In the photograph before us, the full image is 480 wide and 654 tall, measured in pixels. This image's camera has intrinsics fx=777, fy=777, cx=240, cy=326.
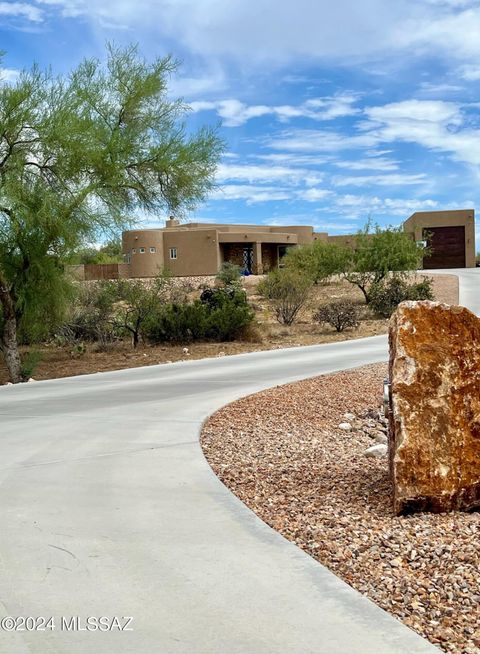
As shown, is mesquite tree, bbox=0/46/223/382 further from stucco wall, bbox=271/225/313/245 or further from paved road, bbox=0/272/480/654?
stucco wall, bbox=271/225/313/245

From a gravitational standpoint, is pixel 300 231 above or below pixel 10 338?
above

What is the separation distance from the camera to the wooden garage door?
71438 mm

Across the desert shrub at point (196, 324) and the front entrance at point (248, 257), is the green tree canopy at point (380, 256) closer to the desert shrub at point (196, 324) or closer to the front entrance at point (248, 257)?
the desert shrub at point (196, 324)

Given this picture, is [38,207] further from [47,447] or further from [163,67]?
[47,447]

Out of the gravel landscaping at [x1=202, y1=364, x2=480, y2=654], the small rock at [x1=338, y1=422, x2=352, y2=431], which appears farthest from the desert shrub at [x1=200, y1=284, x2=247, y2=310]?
the small rock at [x1=338, y1=422, x2=352, y2=431]

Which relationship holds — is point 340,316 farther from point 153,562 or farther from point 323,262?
point 153,562

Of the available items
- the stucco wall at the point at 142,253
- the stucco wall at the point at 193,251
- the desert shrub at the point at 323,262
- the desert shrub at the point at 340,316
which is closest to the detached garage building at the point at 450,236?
the stucco wall at the point at 193,251

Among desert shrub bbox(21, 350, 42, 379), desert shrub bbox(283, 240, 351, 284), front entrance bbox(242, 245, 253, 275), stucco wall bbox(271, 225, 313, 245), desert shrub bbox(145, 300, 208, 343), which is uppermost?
stucco wall bbox(271, 225, 313, 245)

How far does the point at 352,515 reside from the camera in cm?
521

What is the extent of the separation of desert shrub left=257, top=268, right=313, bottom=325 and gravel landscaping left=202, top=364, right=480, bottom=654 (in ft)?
57.4

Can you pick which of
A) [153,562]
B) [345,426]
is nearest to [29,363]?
[345,426]

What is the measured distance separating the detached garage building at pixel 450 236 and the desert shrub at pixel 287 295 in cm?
4450

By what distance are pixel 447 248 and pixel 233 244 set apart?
2151 centimetres

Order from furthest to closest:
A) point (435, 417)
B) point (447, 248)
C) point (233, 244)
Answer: point (447, 248) < point (233, 244) < point (435, 417)
